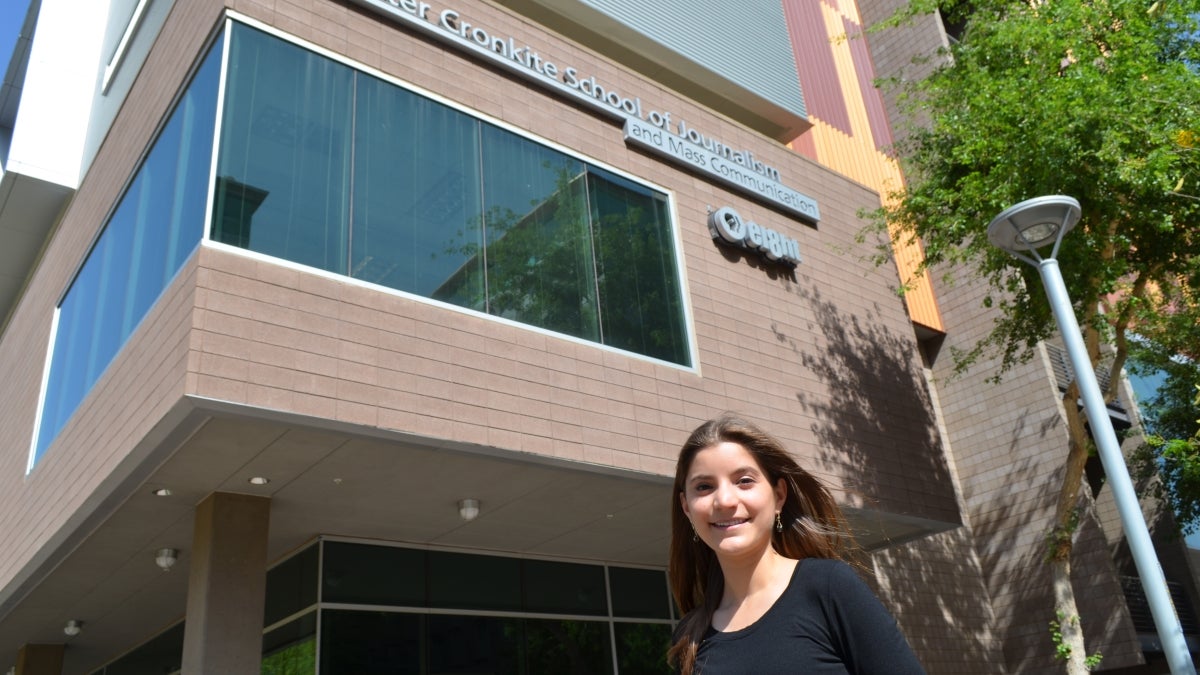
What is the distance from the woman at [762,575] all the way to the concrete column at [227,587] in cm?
767

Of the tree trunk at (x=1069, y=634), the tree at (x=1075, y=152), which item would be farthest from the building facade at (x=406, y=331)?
the tree trunk at (x=1069, y=634)

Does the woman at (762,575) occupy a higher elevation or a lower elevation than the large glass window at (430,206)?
lower

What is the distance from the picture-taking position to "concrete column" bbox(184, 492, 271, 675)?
9055mm

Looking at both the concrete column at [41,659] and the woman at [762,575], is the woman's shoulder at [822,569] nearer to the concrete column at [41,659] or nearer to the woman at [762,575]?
the woman at [762,575]

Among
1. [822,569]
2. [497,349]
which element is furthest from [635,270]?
[822,569]

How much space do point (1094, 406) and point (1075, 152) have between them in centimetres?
559

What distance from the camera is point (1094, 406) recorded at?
8570 millimetres

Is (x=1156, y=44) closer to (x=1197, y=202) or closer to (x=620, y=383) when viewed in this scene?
(x=1197, y=202)

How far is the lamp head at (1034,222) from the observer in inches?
357

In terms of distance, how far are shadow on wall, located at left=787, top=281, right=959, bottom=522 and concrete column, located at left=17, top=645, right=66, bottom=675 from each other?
1199 centimetres

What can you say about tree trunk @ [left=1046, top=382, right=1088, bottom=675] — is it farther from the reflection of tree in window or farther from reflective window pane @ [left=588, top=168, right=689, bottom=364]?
the reflection of tree in window

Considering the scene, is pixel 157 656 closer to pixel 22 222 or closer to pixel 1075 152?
pixel 22 222

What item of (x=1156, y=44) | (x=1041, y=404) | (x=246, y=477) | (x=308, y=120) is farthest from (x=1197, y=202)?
(x=246, y=477)

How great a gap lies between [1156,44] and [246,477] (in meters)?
13.1
